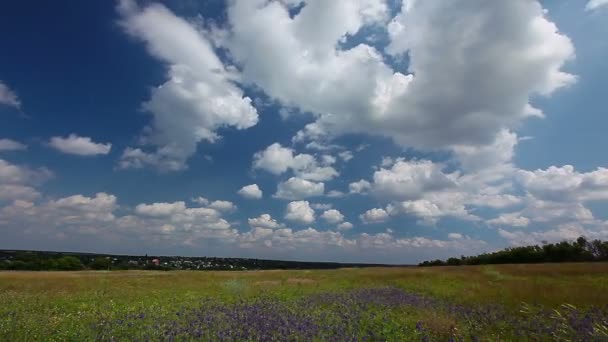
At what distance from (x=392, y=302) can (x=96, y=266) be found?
121 metres

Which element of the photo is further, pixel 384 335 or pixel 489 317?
pixel 489 317

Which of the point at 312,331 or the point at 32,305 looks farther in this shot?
the point at 32,305

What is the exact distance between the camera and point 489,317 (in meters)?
10.6

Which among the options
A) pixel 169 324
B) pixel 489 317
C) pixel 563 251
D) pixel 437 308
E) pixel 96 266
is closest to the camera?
pixel 169 324

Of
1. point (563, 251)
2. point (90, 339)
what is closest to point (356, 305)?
point (90, 339)

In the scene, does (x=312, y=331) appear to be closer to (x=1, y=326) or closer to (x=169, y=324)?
(x=169, y=324)

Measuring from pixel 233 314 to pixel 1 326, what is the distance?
6.01 m

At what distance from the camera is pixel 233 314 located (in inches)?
425

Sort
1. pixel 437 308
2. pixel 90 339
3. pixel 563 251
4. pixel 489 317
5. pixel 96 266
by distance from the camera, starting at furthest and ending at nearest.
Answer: pixel 96 266 → pixel 563 251 → pixel 437 308 → pixel 489 317 → pixel 90 339

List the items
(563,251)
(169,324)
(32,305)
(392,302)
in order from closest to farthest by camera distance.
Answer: (169,324)
(392,302)
(32,305)
(563,251)

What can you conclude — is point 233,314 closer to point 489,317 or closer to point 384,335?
point 384,335

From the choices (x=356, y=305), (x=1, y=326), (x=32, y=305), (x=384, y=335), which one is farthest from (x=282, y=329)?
(x=32, y=305)

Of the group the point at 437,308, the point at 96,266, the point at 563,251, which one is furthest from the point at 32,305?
the point at 96,266

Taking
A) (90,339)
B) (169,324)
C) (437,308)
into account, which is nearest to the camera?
(90,339)
